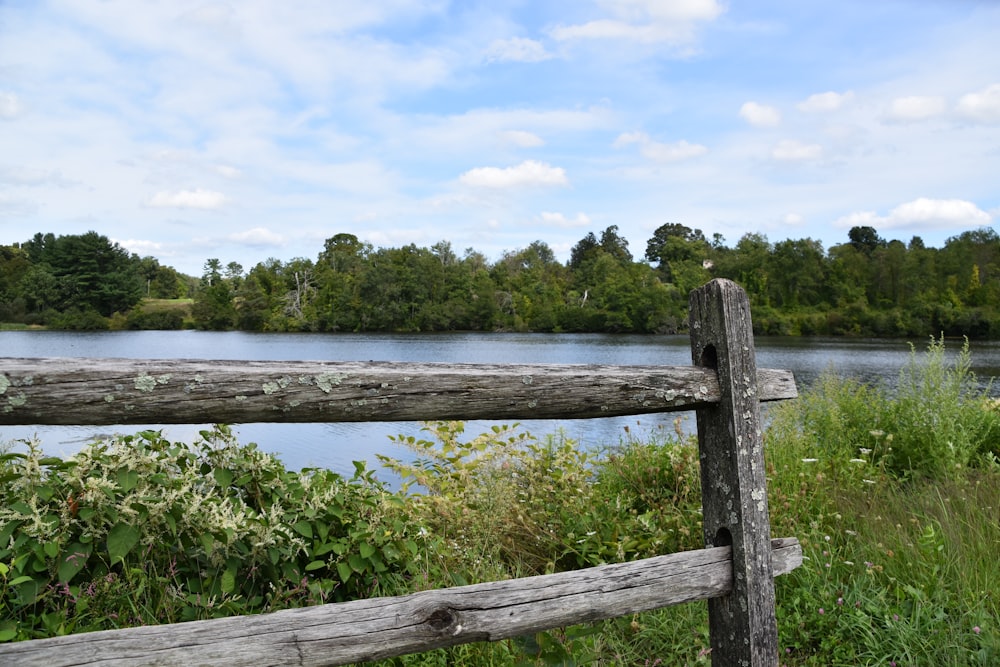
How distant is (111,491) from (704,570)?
7.19ft

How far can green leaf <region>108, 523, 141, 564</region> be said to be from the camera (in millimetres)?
2471

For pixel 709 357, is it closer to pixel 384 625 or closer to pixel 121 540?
pixel 384 625

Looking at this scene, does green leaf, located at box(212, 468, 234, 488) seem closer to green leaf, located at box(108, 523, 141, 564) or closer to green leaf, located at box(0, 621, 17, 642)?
green leaf, located at box(108, 523, 141, 564)

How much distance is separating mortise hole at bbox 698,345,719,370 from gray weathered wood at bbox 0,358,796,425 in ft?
0.63

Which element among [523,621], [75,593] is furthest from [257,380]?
[75,593]

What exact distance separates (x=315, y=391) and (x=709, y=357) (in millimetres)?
1389

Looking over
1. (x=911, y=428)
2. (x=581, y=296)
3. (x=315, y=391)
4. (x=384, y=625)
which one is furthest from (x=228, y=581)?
(x=581, y=296)

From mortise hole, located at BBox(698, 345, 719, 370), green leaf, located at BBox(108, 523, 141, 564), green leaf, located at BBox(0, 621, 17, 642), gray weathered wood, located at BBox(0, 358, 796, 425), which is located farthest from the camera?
green leaf, located at BBox(108, 523, 141, 564)

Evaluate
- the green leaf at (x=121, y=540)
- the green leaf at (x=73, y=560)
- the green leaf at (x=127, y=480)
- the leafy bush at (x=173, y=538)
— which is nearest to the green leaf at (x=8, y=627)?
the leafy bush at (x=173, y=538)

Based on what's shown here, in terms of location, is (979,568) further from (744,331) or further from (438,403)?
(438,403)

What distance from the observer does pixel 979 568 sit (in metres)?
3.20

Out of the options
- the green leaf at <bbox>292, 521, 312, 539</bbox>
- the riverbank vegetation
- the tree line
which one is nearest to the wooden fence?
the riverbank vegetation

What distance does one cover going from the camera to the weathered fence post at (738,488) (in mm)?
2242

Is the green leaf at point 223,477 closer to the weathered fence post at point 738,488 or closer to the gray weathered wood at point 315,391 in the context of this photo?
the gray weathered wood at point 315,391
